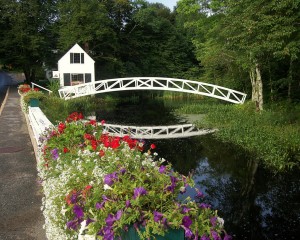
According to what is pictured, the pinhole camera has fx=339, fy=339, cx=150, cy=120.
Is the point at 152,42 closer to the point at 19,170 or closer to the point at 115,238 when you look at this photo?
the point at 19,170

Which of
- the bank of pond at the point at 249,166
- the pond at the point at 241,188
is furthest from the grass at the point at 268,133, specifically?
the pond at the point at 241,188

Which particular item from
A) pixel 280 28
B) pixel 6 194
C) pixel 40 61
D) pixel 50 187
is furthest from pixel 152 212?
pixel 40 61

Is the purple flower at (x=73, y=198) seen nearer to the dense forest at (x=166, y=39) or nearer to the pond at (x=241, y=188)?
the pond at (x=241, y=188)

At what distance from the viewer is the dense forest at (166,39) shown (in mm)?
13812

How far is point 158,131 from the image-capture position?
734 inches

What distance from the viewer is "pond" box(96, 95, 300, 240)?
7141 mm

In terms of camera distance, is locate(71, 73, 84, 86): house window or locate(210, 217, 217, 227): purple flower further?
locate(71, 73, 84, 86): house window

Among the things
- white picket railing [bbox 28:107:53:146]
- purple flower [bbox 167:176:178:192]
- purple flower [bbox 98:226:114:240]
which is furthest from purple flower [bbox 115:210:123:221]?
white picket railing [bbox 28:107:53:146]

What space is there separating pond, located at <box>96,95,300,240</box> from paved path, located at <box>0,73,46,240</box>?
391cm

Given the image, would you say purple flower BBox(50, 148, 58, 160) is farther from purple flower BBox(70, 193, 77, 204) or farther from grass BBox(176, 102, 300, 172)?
grass BBox(176, 102, 300, 172)

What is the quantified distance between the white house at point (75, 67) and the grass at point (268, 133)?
624 inches

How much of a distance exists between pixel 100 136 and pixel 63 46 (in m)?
32.2

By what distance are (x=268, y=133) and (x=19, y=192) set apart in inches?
432

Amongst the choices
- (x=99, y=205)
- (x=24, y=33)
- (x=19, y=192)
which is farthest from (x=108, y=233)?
(x=24, y=33)
